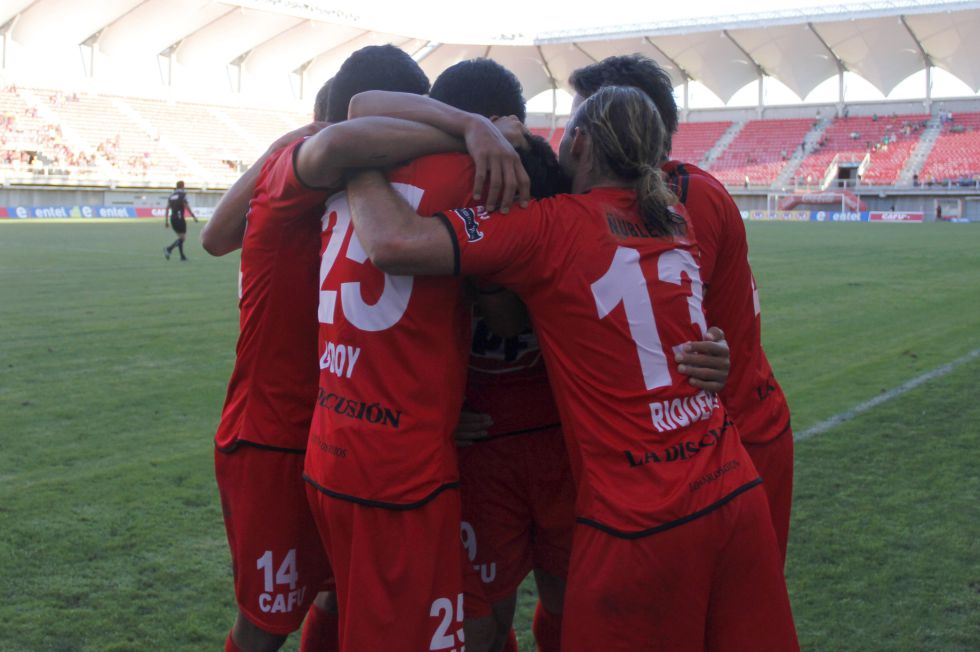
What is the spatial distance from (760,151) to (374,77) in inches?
2396

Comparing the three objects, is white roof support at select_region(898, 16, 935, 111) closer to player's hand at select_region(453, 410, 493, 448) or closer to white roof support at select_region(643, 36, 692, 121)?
white roof support at select_region(643, 36, 692, 121)

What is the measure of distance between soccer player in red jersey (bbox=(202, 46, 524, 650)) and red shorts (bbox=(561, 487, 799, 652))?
866 mm

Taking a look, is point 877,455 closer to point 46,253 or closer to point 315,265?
point 315,265

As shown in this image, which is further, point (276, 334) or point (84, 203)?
point (84, 203)

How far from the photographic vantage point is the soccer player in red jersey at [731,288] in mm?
2746

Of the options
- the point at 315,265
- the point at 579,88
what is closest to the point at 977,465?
the point at 579,88

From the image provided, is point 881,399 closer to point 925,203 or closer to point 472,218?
point 472,218

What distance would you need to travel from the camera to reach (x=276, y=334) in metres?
2.72

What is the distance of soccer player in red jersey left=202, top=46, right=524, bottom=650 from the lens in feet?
8.68

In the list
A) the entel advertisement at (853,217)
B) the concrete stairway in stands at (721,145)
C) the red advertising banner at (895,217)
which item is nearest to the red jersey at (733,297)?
the entel advertisement at (853,217)

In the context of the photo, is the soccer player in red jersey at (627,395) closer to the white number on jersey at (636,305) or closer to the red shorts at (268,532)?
the white number on jersey at (636,305)

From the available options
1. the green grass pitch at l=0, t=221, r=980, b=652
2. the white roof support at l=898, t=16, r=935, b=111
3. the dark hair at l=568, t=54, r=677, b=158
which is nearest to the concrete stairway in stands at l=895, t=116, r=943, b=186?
the white roof support at l=898, t=16, r=935, b=111

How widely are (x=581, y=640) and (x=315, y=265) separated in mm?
1200

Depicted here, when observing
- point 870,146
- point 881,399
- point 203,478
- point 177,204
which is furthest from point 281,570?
point 870,146
